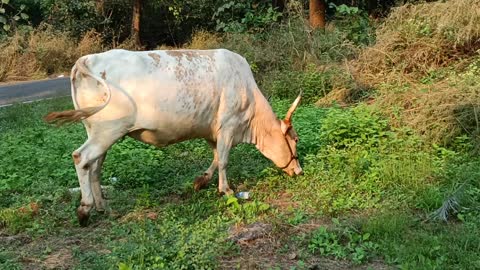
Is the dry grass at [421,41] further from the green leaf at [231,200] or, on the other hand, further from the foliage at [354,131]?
the green leaf at [231,200]

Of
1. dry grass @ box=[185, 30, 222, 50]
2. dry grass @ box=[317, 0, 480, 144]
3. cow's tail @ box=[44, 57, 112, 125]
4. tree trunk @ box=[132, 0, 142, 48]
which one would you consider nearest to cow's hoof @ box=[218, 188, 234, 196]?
cow's tail @ box=[44, 57, 112, 125]

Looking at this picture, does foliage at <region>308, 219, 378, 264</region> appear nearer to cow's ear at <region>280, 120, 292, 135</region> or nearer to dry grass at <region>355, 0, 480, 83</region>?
cow's ear at <region>280, 120, 292, 135</region>

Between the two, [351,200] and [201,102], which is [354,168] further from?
[201,102]

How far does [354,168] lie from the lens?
6.30 metres

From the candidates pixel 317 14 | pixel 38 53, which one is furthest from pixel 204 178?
pixel 38 53

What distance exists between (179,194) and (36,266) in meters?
2.00

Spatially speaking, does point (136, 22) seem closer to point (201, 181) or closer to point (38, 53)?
point (38, 53)

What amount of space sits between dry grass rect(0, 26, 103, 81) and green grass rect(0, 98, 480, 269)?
10.9 metres

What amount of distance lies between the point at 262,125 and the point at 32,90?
35.3 feet

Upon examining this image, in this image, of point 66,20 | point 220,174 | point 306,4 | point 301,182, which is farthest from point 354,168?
point 66,20

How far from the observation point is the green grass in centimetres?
450

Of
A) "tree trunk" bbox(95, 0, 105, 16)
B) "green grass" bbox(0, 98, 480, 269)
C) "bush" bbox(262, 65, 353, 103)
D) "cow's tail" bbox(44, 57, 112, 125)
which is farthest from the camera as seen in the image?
"tree trunk" bbox(95, 0, 105, 16)

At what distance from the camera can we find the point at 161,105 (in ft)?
17.6

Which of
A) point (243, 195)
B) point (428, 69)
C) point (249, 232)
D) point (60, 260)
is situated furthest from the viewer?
point (428, 69)
